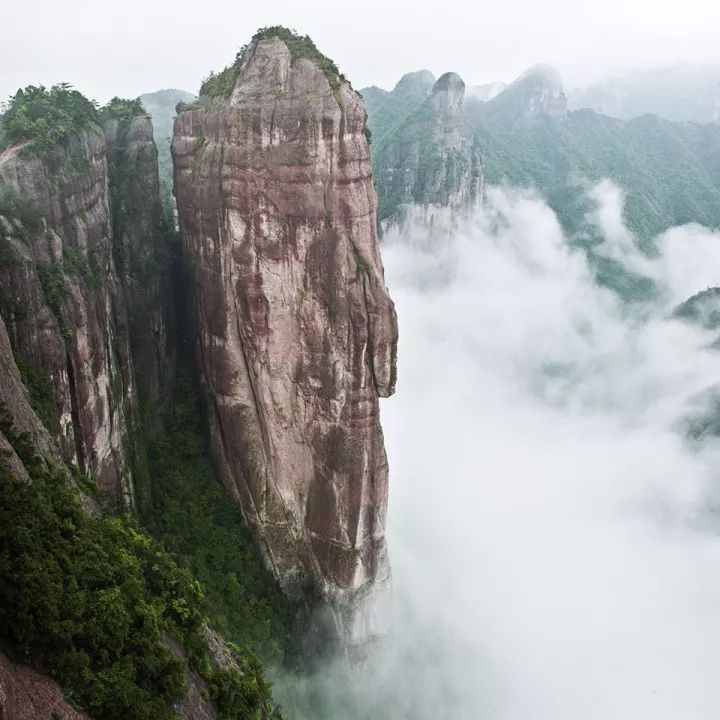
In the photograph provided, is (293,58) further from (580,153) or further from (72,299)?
(580,153)

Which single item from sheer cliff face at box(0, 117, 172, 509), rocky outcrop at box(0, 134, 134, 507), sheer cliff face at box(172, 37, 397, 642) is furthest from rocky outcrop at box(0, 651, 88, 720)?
sheer cliff face at box(172, 37, 397, 642)

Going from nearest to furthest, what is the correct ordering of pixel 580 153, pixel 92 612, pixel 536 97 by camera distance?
pixel 92 612, pixel 580 153, pixel 536 97

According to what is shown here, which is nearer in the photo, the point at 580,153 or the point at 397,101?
the point at 397,101

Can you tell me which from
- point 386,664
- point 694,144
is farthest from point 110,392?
point 694,144

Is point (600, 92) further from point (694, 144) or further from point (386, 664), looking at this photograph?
point (386, 664)

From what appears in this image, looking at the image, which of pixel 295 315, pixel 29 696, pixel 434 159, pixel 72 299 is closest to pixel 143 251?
pixel 295 315

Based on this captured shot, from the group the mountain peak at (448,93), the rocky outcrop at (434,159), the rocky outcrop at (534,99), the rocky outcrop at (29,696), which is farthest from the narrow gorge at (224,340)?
the rocky outcrop at (534,99)
